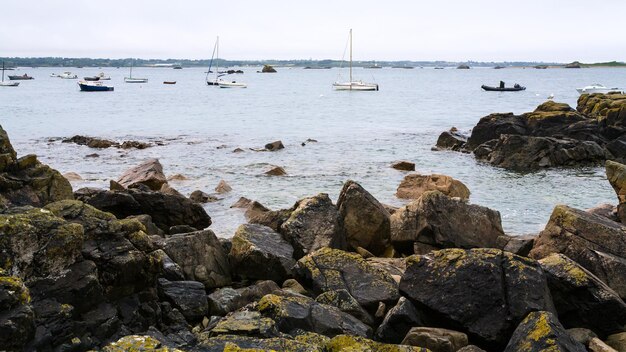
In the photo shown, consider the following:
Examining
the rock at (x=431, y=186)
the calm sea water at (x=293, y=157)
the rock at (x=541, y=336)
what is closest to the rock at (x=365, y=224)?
the calm sea water at (x=293, y=157)

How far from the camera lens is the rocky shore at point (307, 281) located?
7.29 m

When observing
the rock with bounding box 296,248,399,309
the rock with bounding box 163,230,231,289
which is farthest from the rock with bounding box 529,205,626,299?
the rock with bounding box 163,230,231,289

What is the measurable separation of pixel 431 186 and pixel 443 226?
889cm

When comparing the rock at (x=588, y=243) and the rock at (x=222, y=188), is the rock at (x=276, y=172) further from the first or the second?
the rock at (x=588, y=243)

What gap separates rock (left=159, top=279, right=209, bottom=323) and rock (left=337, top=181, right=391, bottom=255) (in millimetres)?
5205

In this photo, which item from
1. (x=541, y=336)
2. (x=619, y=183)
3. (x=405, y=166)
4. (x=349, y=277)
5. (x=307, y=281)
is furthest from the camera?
(x=405, y=166)

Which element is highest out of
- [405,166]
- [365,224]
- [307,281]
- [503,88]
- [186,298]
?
[186,298]

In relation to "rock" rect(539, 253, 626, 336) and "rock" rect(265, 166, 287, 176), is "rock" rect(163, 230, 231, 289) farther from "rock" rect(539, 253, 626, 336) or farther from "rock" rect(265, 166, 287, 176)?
"rock" rect(265, 166, 287, 176)

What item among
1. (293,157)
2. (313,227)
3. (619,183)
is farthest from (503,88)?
(313,227)

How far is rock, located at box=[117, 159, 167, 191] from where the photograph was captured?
72.2 feet

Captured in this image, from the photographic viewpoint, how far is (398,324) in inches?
344

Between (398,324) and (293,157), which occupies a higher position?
(398,324)

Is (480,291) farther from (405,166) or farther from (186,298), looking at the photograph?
(405,166)

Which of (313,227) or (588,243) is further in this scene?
(313,227)
